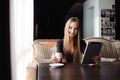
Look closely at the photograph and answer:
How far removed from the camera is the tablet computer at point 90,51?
6.66ft

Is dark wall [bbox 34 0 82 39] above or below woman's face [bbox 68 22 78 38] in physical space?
above

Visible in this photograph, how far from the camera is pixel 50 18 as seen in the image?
4.47m

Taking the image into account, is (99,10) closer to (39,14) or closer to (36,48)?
(39,14)

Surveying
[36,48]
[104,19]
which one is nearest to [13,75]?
[36,48]

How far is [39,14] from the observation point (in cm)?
446

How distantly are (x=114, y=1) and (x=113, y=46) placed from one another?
1.52 metres

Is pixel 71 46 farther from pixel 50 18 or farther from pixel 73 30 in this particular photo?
pixel 50 18

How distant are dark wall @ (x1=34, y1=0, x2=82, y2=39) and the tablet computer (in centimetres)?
237

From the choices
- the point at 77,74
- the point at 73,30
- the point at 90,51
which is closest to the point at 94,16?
the point at 73,30

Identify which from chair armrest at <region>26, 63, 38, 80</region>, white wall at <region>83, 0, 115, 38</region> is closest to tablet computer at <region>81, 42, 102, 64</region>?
chair armrest at <region>26, 63, 38, 80</region>

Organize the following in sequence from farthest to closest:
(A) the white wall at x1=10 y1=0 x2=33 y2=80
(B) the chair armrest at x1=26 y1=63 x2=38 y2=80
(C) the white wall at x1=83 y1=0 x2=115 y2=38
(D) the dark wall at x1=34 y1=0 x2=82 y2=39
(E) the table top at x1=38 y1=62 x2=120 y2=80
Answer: (C) the white wall at x1=83 y1=0 x2=115 y2=38 < (D) the dark wall at x1=34 y1=0 x2=82 y2=39 < (A) the white wall at x1=10 y1=0 x2=33 y2=80 < (B) the chair armrest at x1=26 y1=63 x2=38 y2=80 < (E) the table top at x1=38 y1=62 x2=120 y2=80

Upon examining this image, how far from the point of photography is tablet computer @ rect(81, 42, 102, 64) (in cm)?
203
